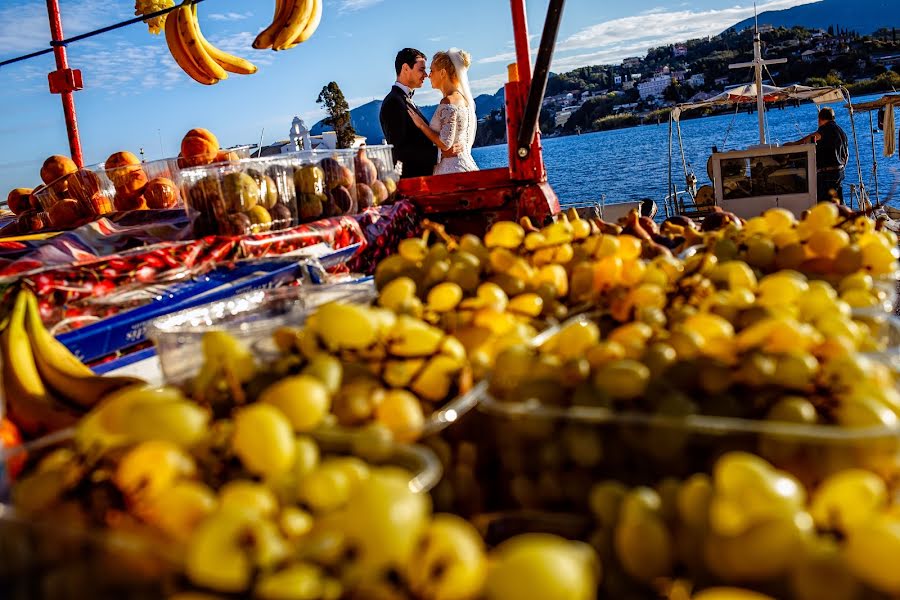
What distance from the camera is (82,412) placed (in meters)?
1.09

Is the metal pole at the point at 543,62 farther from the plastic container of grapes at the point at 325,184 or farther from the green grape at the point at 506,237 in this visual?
the plastic container of grapes at the point at 325,184

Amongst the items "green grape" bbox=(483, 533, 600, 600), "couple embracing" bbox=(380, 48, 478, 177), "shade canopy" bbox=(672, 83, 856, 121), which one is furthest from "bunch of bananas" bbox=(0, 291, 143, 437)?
"shade canopy" bbox=(672, 83, 856, 121)

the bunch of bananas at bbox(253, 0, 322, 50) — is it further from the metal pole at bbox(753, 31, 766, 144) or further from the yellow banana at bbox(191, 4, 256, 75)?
the metal pole at bbox(753, 31, 766, 144)

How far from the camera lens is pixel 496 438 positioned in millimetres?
709

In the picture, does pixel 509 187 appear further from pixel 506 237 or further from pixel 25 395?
pixel 25 395

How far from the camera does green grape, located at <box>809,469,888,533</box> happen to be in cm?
53

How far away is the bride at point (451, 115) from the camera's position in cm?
383

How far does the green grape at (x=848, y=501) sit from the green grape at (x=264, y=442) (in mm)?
442

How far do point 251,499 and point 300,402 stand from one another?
0.45ft

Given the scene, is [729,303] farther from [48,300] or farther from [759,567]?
[48,300]

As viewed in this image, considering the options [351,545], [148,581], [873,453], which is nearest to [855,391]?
[873,453]

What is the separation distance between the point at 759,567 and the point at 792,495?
61 mm

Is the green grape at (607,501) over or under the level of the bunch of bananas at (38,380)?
under

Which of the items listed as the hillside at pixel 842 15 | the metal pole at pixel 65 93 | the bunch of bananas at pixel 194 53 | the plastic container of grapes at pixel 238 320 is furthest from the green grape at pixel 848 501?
the hillside at pixel 842 15
